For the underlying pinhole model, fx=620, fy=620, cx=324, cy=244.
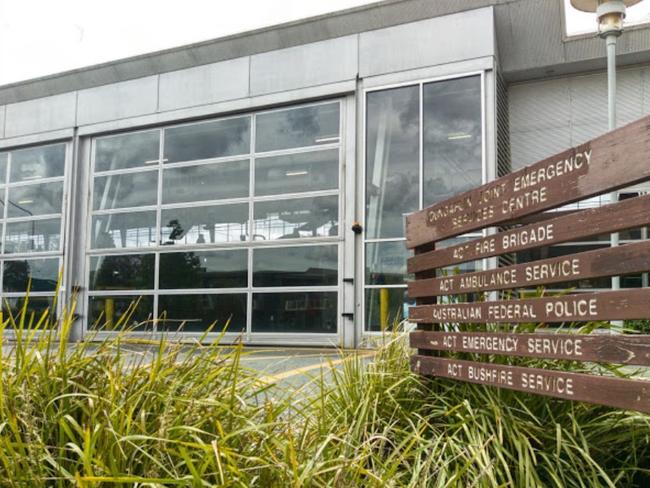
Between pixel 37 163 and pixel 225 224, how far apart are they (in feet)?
20.8

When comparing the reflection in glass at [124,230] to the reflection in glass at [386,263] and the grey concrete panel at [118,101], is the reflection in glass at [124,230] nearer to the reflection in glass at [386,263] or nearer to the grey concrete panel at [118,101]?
the grey concrete panel at [118,101]

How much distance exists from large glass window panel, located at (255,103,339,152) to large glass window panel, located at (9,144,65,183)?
593 centimetres

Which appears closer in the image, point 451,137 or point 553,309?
point 553,309

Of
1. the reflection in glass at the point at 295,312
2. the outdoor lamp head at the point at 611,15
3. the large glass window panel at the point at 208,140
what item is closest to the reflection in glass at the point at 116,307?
the reflection in glass at the point at 295,312

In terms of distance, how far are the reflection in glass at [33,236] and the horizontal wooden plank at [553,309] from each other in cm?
1407

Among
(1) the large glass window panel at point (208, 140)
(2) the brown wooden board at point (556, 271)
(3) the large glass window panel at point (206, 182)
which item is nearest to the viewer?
(2) the brown wooden board at point (556, 271)

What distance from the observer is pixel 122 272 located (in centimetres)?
1488

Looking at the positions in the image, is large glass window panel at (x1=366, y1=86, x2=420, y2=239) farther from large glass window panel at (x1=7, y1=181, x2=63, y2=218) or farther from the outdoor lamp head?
large glass window panel at (x1=7, y1=181, x2=63, y2=218)

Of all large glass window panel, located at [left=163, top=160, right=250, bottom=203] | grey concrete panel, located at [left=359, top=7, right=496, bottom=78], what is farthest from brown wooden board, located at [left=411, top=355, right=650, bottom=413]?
large glass window panel, located at [left=163, top=160, right=250, bottom=203]

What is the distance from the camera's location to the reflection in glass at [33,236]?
52.0 ft

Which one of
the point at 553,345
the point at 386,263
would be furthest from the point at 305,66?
the point at 553,345

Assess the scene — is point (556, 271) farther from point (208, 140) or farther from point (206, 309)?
point (208, 140)

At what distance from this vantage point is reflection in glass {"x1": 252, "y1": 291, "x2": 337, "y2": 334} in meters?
12.5

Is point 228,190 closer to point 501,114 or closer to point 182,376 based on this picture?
point 501,114
